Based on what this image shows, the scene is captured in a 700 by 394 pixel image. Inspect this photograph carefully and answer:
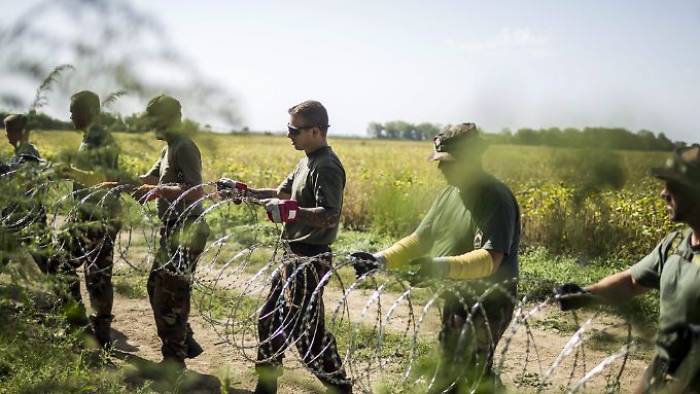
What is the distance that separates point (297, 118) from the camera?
14.2ft

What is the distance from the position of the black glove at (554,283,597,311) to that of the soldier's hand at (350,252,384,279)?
34.4 inches

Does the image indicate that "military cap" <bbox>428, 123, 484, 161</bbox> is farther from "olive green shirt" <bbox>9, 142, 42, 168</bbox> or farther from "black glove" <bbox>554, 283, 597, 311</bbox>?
"olive green shirt" <bbox>9, 142, 42, 168</bbox>

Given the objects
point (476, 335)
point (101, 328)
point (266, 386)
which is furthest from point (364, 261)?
point (101, 328)

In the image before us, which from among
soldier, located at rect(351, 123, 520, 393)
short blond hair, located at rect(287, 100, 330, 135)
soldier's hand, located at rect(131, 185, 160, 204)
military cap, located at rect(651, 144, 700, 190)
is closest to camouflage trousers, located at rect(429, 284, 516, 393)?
soldier, located at rect(351, 123, 520, 393)

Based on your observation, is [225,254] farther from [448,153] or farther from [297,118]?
[448,153]

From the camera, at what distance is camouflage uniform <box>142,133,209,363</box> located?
4.80 metres

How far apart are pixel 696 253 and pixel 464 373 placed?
1255mm

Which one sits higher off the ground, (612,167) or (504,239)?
(612,167)

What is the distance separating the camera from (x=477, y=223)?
3.38 meters

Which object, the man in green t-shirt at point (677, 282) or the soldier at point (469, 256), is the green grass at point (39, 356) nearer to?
the soldier at point (469, 256)

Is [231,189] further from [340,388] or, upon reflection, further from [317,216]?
[340,388]

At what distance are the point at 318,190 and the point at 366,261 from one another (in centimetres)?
101

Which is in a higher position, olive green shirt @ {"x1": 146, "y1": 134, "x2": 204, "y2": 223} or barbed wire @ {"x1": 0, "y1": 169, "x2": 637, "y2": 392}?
olive green shirt @ {"x1": 146, "y1": 134, "x2": 204, "y2": 223}

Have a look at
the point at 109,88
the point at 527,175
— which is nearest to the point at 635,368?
the point at 527,175
